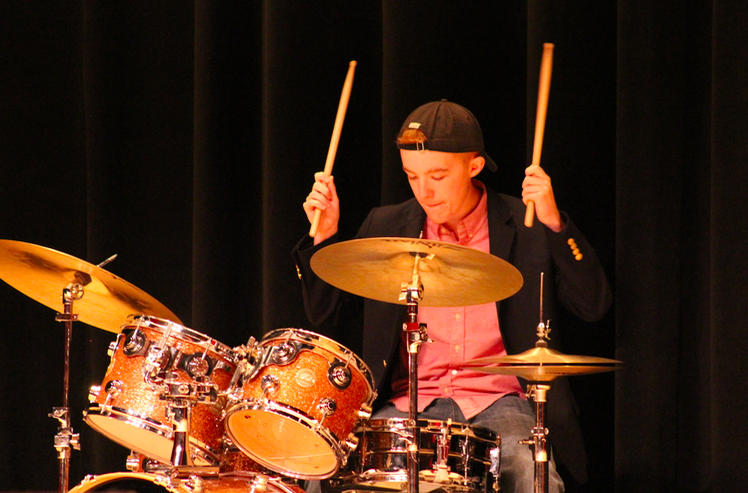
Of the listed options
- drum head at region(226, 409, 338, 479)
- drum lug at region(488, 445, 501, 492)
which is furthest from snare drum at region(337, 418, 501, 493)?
drum head at region(226, 409, 338, 479)

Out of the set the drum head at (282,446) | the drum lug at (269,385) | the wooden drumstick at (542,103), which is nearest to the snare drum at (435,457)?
the drum head at (282,446)

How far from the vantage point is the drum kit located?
2164 millimetres

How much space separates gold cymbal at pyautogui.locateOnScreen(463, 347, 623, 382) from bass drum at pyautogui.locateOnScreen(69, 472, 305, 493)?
57cm

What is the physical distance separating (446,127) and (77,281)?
1.10 m

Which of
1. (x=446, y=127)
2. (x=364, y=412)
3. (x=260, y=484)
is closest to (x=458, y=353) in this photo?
(x=364, y=412)

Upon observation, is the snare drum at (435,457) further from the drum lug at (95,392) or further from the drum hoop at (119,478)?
the drum lug at (95,392)

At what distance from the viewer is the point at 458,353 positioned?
2656 mm

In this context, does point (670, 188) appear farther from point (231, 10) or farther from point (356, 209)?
point (231, 10)

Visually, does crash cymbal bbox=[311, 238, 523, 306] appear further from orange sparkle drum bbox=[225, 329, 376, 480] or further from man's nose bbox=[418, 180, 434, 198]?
man's nose bbox=[418, 180, 434, 198]

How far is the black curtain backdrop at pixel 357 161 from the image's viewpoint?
2465 millimetres

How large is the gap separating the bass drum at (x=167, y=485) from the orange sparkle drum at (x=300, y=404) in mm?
162

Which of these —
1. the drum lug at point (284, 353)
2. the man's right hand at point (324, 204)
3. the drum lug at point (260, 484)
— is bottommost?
the drum lug at point (260, 484)

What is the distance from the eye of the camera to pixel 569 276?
2547mm

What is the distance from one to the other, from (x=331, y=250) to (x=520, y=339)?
70cm
